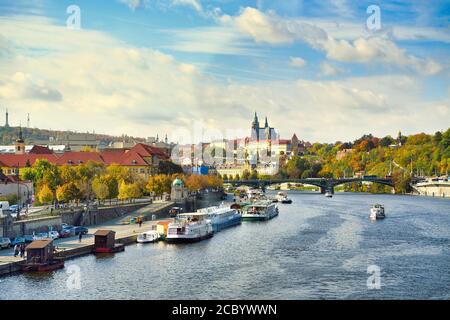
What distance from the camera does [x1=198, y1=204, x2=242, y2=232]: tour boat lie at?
176ft

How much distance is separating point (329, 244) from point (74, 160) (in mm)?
42456

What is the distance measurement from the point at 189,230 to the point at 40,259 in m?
14.4

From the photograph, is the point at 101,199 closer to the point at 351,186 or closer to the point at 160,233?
the point at 160,233

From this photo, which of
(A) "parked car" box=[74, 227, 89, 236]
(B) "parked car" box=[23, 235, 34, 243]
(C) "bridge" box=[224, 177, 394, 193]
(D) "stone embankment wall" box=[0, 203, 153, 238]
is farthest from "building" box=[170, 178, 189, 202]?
(C) "bridge" box=[224, 177, 394, 193]

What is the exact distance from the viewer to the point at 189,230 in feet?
→ 148

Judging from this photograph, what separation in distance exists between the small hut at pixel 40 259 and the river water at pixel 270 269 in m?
0.64

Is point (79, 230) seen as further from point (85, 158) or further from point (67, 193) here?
point (85, 158)

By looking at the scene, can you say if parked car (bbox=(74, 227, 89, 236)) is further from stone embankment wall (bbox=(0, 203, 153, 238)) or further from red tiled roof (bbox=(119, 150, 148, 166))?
red tiled roof (bbox=(119, 150, 148, 166))

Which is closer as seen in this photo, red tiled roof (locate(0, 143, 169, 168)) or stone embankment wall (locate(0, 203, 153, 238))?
stone embankment wall (locate(0, 203, 153, 238))

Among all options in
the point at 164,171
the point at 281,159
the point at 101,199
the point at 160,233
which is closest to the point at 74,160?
the point at 164,171

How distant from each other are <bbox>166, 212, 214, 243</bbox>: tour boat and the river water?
0.76 m

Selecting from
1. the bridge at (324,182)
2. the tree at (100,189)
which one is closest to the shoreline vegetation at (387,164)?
the bridge at (324,182)

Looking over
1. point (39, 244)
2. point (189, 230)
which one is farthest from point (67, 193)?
point (39, 244)
